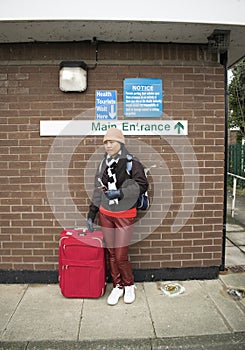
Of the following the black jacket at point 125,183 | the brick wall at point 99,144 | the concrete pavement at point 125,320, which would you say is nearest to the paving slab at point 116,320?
the concrete pavement at point 125,320

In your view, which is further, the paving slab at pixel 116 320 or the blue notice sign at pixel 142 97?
the blue notice sign at pixel 142 97

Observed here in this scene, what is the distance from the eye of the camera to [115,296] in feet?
10.8

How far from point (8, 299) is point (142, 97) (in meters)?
2.75

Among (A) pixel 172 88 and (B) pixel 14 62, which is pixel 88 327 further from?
(B) pixel 14 62

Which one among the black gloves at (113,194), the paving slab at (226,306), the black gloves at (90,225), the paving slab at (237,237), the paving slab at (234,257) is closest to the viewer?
the paving slab at (226,306)

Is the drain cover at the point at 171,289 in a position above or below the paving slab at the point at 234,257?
below

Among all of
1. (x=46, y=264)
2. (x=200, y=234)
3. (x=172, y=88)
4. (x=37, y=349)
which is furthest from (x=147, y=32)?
(x=37, y=349)

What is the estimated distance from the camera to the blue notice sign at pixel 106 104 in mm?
3535

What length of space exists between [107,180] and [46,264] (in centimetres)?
137

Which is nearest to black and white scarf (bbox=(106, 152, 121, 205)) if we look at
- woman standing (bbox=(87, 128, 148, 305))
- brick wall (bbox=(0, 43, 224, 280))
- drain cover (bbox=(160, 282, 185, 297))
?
woman standing (bbox=(87, 128, 148, 305))

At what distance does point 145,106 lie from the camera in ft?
11.7

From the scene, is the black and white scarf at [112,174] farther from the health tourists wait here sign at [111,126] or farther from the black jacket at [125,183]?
the health tourists wait here sign at [111,126]

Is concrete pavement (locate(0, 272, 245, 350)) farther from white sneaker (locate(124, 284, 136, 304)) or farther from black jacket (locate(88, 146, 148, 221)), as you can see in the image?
black jacket (locate(88, 146, 148, 221))

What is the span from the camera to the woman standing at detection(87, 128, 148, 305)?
315cm
